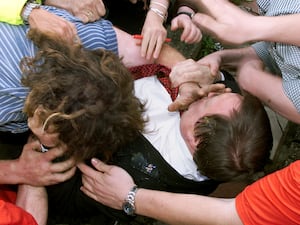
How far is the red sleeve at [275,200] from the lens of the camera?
188 cm

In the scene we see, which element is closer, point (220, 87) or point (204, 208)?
point (204, 208)

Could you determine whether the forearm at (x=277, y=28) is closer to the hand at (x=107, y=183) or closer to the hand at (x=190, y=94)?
the hand at (x=190, y=94)

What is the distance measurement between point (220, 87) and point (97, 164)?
0.65 meters

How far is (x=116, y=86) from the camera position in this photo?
200cm

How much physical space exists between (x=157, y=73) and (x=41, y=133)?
70cm

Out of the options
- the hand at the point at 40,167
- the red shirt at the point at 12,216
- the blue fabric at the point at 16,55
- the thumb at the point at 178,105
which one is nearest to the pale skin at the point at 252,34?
the thumb at the point at 178,105

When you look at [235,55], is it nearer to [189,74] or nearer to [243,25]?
[189,74]

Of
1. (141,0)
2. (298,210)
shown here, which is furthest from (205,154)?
(141,0)

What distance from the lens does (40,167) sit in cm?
225

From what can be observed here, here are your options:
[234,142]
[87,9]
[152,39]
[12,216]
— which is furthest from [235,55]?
[12,216]

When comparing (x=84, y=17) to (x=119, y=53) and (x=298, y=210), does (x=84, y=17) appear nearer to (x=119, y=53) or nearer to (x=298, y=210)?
(x=119, y=53)

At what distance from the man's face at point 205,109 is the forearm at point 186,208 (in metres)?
0.24

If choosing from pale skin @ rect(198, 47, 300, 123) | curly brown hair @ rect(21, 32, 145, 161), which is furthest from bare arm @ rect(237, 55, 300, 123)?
curly brown hair @ rect(21, 32, 145, 161)

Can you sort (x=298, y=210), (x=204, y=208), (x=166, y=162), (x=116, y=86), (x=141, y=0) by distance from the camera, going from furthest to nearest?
(x=141, y=0)
(x=166, y=162)
(x=204, y=208)
(x=116, y=86)
(x=298, y=210)
